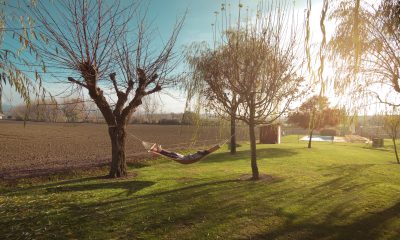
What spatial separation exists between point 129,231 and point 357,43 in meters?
4.05

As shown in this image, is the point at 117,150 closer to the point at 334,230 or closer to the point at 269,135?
the point at 334,230

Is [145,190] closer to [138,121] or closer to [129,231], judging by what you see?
[129,231]

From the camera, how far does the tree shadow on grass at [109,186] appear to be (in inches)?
285

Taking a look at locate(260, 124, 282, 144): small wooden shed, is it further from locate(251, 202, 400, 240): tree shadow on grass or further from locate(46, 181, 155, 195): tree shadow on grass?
locate(251, 202, 400, 240): tree shadow on grass

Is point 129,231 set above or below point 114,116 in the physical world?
below

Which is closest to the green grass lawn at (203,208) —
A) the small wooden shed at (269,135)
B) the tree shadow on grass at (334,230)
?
the tree shadow on grass at (334,230)

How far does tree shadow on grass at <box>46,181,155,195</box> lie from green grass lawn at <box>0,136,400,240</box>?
26 millimetres

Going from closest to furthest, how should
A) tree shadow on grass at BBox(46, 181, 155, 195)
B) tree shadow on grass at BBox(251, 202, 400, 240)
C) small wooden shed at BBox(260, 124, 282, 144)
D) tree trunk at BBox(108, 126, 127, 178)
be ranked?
tree shadow on grass at BBox(251, 202, 400, 240) < tree shadow on grass at BBox(46, 181, 155, 195) < tree trunk at BBox(108, 126, 127, 178) < small wooden shed at BBox(260, 124, 282, 144)

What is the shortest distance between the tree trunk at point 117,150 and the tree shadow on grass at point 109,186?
963mm

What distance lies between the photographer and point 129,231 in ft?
14.6

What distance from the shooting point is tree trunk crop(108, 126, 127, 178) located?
8.92 metres

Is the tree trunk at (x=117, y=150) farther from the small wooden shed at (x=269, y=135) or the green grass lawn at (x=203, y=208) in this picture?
the small wooden shed at (x=269, y=135)

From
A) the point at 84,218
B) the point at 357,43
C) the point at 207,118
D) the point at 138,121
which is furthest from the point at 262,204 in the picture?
the point at 138,121

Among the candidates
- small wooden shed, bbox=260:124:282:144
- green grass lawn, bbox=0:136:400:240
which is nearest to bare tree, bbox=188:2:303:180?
green grass lawn, bbox=0:136:400:240
